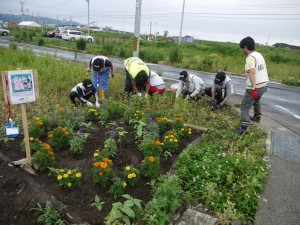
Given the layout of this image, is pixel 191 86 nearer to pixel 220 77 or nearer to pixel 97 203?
pixel 220 77

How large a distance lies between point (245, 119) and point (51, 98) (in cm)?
466

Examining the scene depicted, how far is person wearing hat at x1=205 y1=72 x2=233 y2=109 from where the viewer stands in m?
6.30

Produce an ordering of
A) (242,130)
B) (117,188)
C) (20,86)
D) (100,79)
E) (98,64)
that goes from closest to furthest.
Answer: (117,188) < (20,86) < (242,130) < (98,64) < (100,79)

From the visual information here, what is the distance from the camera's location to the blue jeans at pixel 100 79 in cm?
704

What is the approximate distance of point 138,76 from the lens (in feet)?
20.5

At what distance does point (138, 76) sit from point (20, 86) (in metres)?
3.21

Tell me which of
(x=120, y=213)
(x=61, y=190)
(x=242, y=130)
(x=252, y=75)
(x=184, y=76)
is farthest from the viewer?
(x=184, y=76)

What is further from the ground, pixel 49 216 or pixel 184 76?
pixel 184 76

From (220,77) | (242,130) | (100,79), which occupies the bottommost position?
(242,130)

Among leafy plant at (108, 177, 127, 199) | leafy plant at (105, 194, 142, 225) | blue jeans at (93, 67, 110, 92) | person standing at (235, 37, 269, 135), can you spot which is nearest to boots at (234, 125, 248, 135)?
person standing at (235, 37, 269, 135)

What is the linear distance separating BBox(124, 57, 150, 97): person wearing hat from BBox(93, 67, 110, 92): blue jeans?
63 centimetres

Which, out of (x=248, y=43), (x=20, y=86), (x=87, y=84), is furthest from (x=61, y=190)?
(x=248, y=43)

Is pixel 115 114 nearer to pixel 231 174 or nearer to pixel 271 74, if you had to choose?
pixel 231 174

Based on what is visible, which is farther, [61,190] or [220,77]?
[220,77]
